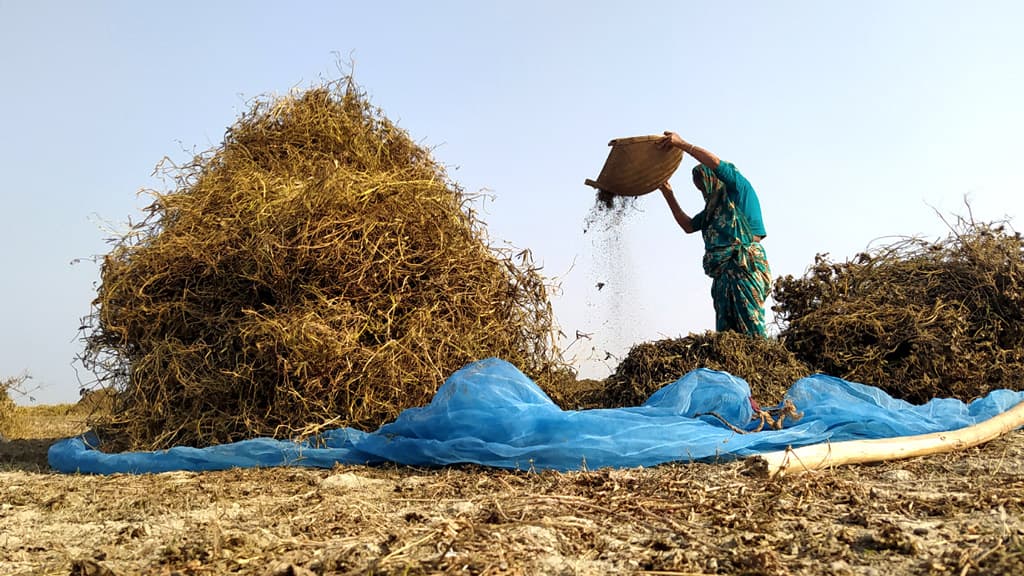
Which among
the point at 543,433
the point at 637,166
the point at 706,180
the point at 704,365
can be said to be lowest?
the point at 543,433

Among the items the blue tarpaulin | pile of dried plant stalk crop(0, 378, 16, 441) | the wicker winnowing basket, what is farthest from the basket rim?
pile of dried plant stalk crop(0, 378, 16, 441)

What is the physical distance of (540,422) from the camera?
3.70m

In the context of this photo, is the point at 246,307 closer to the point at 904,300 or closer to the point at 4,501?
the point at 4,501

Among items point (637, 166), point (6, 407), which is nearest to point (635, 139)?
point (637, 166)

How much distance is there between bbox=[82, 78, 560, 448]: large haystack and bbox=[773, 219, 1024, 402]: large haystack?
2.16 m

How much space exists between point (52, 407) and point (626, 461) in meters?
9.38

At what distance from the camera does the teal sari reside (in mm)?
5637

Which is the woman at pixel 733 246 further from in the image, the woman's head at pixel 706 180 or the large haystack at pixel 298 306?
the large haystack at pixel 298 306

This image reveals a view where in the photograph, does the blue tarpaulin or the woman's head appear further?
the woman's head

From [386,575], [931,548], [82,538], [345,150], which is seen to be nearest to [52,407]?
[345,150]

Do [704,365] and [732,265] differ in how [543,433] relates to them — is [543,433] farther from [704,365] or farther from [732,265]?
[732,265]

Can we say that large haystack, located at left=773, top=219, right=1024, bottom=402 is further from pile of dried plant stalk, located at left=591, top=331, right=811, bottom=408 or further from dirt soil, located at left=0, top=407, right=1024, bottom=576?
dirt soil, located at left=0, top=407, right=1024, bottom=576

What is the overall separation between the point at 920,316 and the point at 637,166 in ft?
7.48

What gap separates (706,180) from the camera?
231 inches
